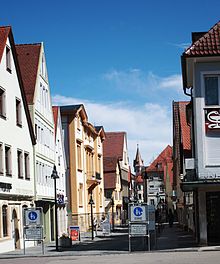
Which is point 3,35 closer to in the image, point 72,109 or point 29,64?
point 29,64

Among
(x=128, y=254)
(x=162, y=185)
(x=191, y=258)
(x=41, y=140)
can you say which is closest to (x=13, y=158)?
(x=41, y=140)

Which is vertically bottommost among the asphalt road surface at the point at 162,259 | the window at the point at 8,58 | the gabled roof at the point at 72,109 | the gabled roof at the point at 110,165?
the asphalt road surface at the point at 162,259

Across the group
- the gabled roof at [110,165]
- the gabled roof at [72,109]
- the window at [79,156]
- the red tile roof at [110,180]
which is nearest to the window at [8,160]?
the gabled roof at [72,109]

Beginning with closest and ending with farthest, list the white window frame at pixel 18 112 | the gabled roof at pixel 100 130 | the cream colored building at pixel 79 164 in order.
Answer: the white window frame at pixel 18 112
the cream colored building at pixel 79 164
the gabled roof at pixel 100 130

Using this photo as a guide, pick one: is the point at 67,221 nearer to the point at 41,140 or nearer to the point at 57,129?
the point at 57,129

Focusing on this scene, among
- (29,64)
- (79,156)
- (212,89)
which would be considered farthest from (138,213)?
(79,156)

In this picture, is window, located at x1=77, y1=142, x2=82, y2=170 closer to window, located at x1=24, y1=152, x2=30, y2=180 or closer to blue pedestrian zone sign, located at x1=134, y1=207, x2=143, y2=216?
window, located at x1=24, y1=152, x2=30, y2=180

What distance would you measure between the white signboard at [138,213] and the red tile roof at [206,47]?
7.63 meters

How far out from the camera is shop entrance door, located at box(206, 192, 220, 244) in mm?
29781

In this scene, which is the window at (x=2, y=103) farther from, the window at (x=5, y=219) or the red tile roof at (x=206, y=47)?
the red tile roof at (x=206, y=47)

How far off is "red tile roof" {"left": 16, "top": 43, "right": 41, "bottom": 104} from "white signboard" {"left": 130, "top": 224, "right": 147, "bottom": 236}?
48.5 feet

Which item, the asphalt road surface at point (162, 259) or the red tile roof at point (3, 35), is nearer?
the asphalt road surface at point (162, 259)

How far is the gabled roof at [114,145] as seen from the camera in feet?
329

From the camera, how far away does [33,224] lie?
31312 millimetres
